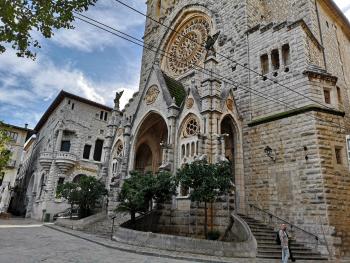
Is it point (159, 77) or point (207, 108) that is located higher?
point (159, 77)

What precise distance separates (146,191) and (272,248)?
20.3 ft

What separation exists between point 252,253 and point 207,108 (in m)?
7.55

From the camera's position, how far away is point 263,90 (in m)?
16.2

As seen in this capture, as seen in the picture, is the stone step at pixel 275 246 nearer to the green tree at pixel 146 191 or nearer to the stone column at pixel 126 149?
the green tree at pixel 146 191

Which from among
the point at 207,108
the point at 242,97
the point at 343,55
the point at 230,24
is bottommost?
the point at 207,108

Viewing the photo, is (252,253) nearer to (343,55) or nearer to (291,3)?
(291,3)

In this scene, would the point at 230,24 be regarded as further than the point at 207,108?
Yes

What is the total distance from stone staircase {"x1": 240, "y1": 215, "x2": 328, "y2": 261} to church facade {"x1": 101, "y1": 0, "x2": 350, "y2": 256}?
3.00 feet

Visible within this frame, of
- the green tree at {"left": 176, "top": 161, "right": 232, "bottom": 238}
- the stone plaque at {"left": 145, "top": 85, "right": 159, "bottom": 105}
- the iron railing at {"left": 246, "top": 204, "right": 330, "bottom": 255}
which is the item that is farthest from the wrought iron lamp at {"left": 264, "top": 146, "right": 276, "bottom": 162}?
the stone plaque at {"left": 145, "top": 85, "right": 159, "bottom": 105}

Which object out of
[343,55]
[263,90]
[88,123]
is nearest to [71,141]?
[88,123]

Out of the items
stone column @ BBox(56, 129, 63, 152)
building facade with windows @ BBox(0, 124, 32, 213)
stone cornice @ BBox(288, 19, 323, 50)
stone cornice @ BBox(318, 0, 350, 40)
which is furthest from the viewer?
building facade with windows @ BBox(0, 124, 32, 213)

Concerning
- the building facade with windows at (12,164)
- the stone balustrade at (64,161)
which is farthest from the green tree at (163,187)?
the building facade with windows at (12,164)

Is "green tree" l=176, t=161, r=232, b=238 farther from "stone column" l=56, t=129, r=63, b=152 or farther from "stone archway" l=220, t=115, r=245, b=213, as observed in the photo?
"stone column" l=56, t=129, r=63, b=152

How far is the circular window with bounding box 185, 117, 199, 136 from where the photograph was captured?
15.7m
